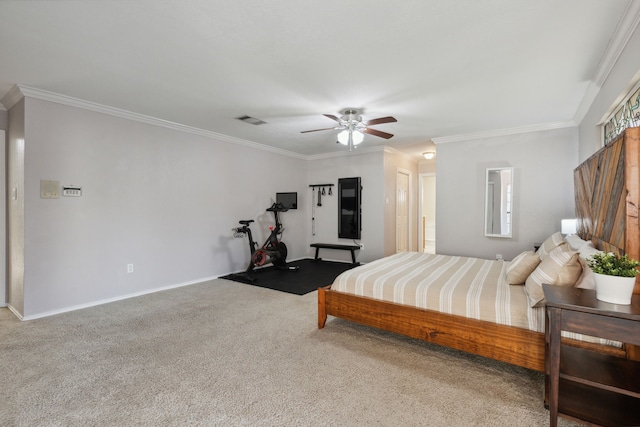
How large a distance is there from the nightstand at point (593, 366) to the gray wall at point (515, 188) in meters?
3.32

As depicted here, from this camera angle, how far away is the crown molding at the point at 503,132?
4.39 metres

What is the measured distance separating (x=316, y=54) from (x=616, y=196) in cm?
235

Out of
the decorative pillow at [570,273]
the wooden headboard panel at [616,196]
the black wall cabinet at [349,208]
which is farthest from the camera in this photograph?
the black wall cabinet at [349,208]

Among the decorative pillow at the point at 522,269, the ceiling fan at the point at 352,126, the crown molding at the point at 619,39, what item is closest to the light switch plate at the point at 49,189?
the ceiling fan at the point at 352,126

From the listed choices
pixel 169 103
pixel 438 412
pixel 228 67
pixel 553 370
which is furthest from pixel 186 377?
pixel 169 103

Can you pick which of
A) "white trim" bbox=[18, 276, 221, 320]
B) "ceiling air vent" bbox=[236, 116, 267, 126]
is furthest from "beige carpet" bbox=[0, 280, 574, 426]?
"ceiling air vent" bbox=[236, 116, 267, 126]

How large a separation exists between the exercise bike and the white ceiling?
2.21m

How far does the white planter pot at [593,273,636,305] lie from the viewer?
1.47m

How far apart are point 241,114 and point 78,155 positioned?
2.04m

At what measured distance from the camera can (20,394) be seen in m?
1.96

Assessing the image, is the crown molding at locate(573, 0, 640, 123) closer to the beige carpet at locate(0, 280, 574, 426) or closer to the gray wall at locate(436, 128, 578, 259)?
the gray wall at locate(436, 128, 578, 259)

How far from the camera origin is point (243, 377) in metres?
2.14

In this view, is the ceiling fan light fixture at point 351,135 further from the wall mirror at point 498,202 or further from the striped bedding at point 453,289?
the wall mirror at point 498,202

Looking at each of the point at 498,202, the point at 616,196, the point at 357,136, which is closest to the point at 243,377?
the point at 616,196
